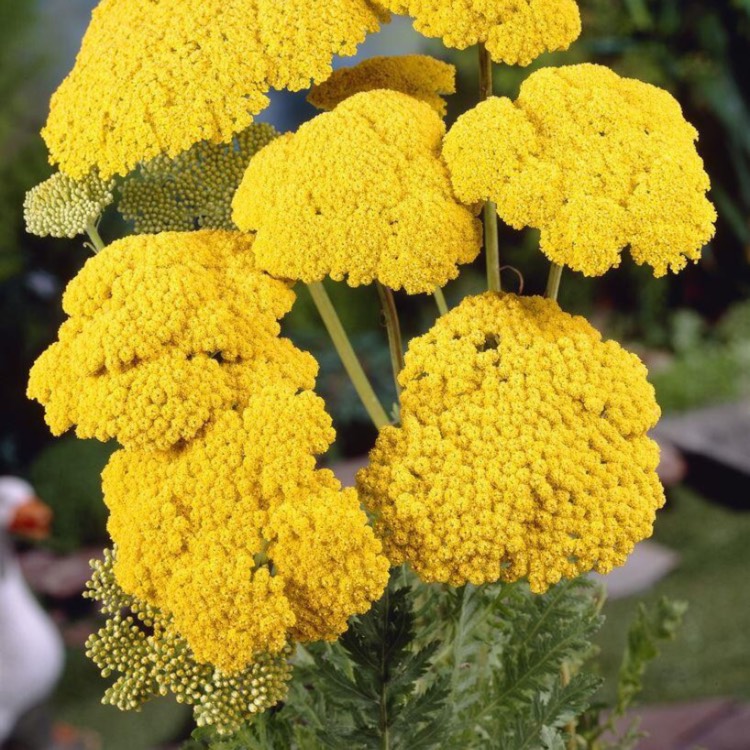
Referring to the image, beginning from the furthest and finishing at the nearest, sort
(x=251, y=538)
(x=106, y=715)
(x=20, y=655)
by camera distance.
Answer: (x=106, y=715)
(x=20, y=655)
(x=251, y=538)

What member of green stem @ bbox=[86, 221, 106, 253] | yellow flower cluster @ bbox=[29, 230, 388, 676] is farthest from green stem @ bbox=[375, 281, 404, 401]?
green stem @ bbox=[86, 221, 106, 253]

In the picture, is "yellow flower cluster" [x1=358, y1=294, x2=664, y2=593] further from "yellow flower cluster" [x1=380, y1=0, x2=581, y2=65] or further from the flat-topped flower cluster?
"yellow flower cluster" [x1=380, y1=0, x2=581, y2=65]

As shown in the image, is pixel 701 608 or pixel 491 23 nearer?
pixel 491 23

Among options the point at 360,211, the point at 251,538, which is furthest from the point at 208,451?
the point at 360,211

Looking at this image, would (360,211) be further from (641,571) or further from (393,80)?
(641,571)

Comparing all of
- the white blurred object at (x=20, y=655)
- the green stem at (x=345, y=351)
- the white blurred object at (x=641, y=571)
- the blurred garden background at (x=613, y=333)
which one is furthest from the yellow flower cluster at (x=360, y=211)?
the white blurred object at (x=641, y=571)

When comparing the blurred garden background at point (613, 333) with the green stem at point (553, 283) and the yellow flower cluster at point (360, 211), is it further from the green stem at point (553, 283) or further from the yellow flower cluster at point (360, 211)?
the yellow flower cluster at point (360, 211)
